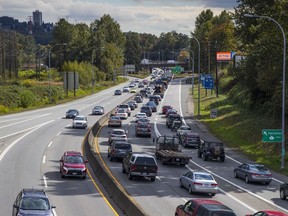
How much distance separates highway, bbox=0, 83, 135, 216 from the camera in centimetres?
2750

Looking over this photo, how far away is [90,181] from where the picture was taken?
35.1 meters

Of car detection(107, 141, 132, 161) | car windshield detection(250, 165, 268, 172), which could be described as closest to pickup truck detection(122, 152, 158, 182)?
car windshield detection(250, 165, 268, 172)

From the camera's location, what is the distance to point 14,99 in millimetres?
96438

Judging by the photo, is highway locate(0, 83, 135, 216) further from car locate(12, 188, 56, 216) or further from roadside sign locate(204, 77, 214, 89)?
roadside sign locate(204, 77, 214, 89)

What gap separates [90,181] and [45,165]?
6.60 metres

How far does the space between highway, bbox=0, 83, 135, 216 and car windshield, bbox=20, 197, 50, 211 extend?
3142 millimetres

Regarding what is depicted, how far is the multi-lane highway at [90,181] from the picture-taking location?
27984 millimetres

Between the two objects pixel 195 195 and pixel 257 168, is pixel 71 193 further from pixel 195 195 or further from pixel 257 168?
pixel 257 168

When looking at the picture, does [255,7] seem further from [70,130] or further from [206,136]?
[70,130]

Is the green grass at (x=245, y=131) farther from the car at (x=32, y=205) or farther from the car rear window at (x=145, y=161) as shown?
the car at (x=32, y=205)

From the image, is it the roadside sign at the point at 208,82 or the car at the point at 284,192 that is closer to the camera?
the car at the point at 284,192

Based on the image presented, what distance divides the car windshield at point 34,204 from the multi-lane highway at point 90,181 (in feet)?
10.9

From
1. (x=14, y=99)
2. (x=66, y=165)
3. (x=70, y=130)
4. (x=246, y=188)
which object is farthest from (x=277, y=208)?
(x=14, y=99)

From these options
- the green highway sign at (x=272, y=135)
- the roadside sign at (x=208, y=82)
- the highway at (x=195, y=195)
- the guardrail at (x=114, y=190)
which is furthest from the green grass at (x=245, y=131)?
the guardrail at (x=114, y=190)
